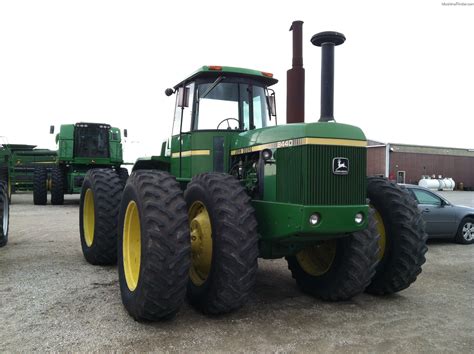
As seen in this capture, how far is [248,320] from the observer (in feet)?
14.1

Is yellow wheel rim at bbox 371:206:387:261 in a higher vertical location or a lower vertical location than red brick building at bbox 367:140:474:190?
lower

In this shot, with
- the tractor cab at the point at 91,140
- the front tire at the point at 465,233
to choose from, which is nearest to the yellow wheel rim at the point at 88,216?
the front tire at the point at 465,233

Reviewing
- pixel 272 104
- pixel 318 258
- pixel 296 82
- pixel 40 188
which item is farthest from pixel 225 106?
pixel 40 188

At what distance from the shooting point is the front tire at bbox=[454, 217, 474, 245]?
33.0 ft

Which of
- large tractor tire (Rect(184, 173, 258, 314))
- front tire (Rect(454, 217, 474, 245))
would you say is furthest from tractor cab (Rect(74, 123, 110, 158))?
large tractor tire (Rect(184, 173, 258, 314))

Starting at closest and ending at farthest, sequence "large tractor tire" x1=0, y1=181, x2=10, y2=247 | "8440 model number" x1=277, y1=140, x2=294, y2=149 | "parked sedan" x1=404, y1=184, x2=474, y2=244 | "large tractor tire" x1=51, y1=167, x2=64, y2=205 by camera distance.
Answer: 1. "8440 model number" x1=277, y1=140, x2=294, y2=149
2. "large tractor tire" x1=0, y1=181, x2=10, y2=247
3. "parked sedan" x1=404, y1=184, x2=474, y2=244
4. "large tractor tire" x1=51, y1=167, x2=64, y2=205

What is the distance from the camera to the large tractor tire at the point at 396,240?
195 inches

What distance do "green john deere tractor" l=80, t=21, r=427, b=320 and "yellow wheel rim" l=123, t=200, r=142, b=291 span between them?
1cm

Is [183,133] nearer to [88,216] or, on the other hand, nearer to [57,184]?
[88,216]

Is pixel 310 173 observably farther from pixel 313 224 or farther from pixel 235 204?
pixel 235 204

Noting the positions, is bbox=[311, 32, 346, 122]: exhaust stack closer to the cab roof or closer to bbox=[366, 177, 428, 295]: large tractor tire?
the cab roof

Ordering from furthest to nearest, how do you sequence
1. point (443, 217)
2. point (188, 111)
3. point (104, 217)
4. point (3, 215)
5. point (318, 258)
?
1. point (443, 217)
2. point (3, 215)
3. point (104, 217)
4. point (188, 111)
5. point (318, 258)

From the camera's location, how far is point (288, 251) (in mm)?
4715

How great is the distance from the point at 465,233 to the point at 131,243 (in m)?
8.25
